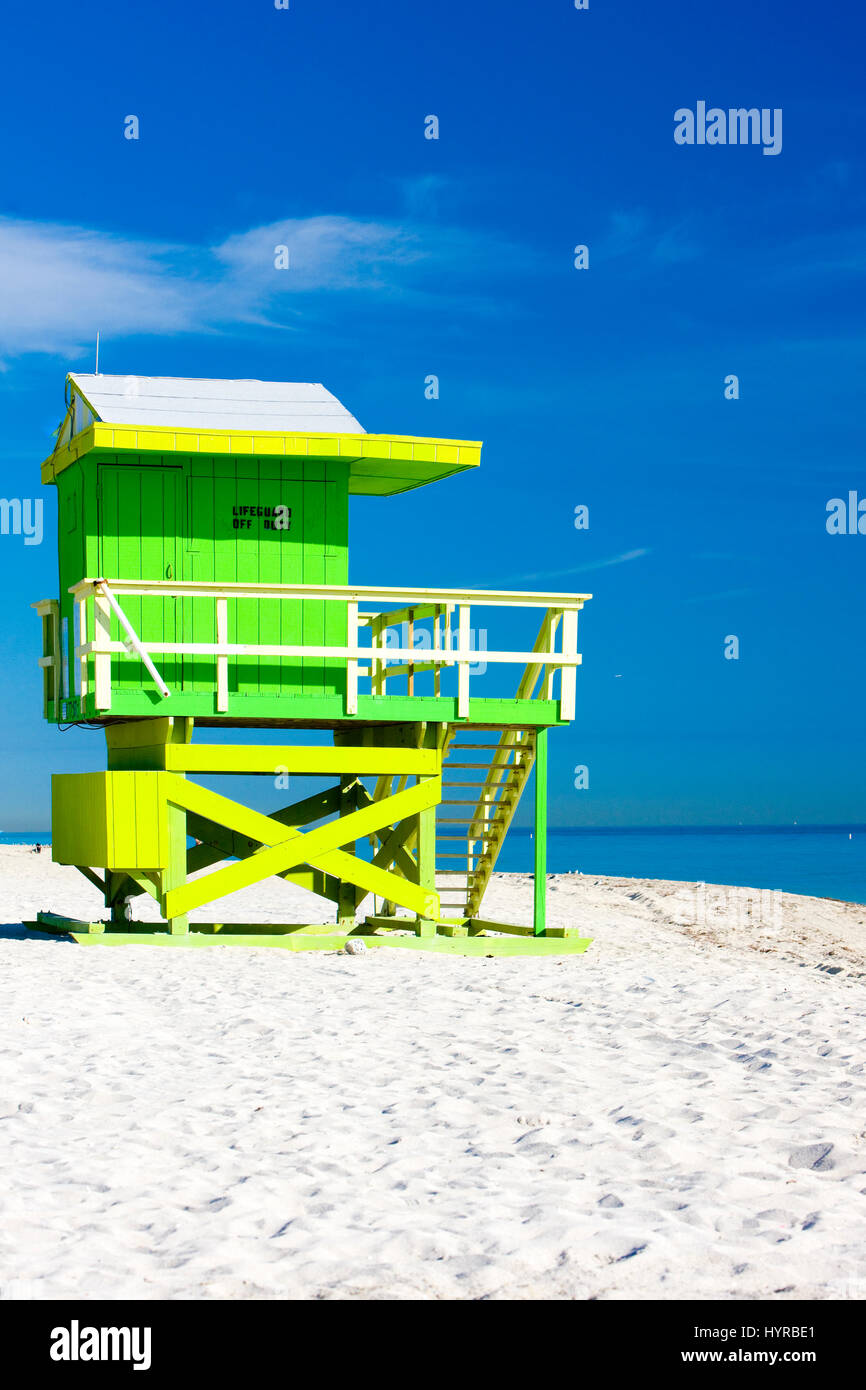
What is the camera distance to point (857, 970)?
16.0 meters

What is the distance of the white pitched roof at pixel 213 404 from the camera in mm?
14766

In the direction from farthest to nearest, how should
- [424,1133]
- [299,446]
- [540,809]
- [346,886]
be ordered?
[346,886] → [540,809] → [299,446] → [424,1133]

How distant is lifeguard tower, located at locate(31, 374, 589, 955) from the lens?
13539mm

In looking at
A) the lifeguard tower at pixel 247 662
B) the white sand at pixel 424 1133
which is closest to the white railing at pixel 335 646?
the lifeguard tower at pixel 247 662

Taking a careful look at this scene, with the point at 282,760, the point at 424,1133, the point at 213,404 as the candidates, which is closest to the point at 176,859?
the point at 282,760

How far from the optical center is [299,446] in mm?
14508

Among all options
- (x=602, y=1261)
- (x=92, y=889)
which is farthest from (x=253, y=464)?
(x=92, y=889)

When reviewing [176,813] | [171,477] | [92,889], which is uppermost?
[171,477]

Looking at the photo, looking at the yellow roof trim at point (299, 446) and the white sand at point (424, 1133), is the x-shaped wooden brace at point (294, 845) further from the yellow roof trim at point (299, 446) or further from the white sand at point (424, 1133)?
the yellow roof trim at point (299, 446)

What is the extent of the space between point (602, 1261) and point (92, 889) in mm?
23469

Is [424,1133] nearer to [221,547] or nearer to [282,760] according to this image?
[282,760]

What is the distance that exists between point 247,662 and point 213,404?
2999 mm
